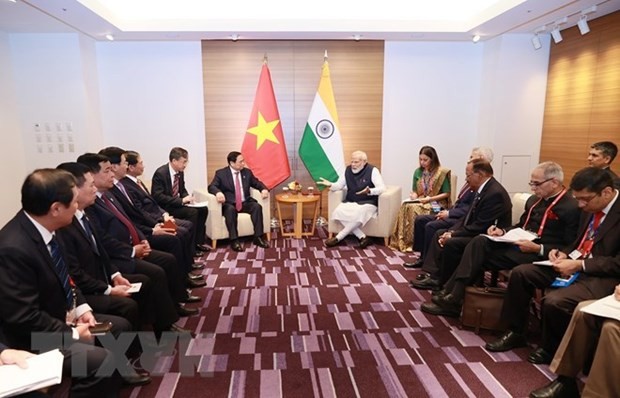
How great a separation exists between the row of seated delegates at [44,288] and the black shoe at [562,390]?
2.25 m

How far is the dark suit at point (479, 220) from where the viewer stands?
3521 mm

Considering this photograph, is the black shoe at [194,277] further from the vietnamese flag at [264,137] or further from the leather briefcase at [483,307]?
the leather briefcase at [483,307]

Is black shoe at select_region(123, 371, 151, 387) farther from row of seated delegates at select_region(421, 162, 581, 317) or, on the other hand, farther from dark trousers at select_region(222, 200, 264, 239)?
dark trousers at select_region(222, 200, 264, 239)

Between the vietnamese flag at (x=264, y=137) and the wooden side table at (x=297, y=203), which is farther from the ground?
the vietnamese flag at (x=264, y=137)

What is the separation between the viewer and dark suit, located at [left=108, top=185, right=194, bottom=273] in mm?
3534

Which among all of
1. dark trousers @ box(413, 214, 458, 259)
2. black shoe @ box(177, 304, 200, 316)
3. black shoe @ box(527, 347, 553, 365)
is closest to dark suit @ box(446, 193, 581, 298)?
black shoe @ box(527, 347, 553, 365)

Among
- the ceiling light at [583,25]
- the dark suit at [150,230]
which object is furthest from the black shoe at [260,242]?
the ceiling light at [583,25]

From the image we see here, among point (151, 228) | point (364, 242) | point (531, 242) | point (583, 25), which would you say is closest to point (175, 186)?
point (151, 228)

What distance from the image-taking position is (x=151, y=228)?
12.4 ft

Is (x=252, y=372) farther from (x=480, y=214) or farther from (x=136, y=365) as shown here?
(x=480, y=214)

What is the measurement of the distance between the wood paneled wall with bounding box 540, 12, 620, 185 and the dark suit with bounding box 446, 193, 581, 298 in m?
2.05

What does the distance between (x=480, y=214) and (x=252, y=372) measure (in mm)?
2278

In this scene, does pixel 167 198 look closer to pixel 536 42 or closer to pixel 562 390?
pixel 562 390

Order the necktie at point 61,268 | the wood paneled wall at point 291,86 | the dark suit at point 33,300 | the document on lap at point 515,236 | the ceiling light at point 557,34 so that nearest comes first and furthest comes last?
the dark suit at point 33,300 → the necktie at point 61,268 → the document on lap at point 515,236 → the ceiling light at point 557,34 → the wood paneled wall at point 291,86
